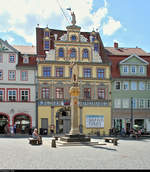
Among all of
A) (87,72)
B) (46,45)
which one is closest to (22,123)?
(87,72)

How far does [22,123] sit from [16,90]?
4.68 meters

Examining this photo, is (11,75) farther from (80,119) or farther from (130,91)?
(130,91)

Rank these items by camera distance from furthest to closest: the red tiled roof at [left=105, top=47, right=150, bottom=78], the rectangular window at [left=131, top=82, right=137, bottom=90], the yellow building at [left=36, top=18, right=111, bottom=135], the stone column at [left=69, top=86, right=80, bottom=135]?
1. the red tiled roof at [left=105, top=47, right=150, bottom=78]
2. the rectangular window at [left=131, top=82, right=137, bottom=90]
3. the yellow building at [left=36, top=18, right=111, bottom=135]
4. the stone column at [left=69, top=86, right=80, bottom=135]

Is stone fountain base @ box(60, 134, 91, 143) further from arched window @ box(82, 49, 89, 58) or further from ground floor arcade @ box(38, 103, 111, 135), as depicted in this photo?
arched window @ box(82, 49, 89, 58)

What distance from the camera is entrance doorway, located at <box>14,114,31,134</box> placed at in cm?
4516

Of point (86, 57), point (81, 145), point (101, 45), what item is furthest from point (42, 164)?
point (101, 45)

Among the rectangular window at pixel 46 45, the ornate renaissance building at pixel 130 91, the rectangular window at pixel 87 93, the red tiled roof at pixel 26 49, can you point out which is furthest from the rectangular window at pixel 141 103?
the red tiled roof at pixel 26 49

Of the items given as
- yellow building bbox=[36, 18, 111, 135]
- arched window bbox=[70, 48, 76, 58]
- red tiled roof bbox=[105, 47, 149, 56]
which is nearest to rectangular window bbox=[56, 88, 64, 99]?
yellow building bbox=[36, 18, 111, 135]

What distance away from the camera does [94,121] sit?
46562 mm

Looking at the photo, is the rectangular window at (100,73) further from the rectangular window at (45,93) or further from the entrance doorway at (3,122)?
the entrance doorway at (3,122)

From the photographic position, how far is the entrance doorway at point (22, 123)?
148 ft

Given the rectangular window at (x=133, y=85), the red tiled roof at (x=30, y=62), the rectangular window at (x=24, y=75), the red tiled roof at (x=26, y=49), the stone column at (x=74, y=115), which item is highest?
the red tiled roof at (x=26, y=49)

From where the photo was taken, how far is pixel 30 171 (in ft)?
38.9

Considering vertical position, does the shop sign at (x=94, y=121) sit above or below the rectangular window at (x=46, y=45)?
below
